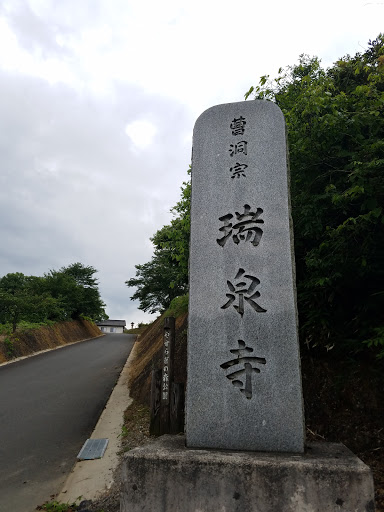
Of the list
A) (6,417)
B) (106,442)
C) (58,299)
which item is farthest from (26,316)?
(106,442)

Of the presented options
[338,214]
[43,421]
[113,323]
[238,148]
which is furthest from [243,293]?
[113,323]

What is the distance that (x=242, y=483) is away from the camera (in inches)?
83.1

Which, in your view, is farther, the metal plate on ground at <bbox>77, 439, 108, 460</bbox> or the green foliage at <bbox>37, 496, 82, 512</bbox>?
the metal plate on ground at <bbox>77, 439, 108, 460</bbox>

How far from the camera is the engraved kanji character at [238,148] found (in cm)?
371

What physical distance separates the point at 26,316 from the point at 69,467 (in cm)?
1961

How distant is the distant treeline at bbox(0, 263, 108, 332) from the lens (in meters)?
18.0

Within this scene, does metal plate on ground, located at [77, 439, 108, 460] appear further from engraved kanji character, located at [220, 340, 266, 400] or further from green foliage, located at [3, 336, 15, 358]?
green foliage, located at [3, 336, 15, 358]

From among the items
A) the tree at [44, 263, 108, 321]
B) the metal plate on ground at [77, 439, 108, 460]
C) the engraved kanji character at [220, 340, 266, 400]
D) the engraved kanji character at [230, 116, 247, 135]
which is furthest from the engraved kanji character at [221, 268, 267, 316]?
the tree at [44, 263, 108, 321]

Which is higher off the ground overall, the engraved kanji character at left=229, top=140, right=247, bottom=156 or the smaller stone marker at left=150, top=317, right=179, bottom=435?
the engraved kanji character at left=229, top=140, right=247, bottom=156

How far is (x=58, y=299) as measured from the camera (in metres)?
27.1

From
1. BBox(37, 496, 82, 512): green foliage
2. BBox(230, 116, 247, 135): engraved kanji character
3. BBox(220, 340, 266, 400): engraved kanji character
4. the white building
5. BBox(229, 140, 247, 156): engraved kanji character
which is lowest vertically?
BBox(37, 496, 82, 512): green foliage

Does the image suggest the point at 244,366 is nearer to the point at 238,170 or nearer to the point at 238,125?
the point at 238,170

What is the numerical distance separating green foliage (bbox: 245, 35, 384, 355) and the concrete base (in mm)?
2683

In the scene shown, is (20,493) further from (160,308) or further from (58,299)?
(58,299)
